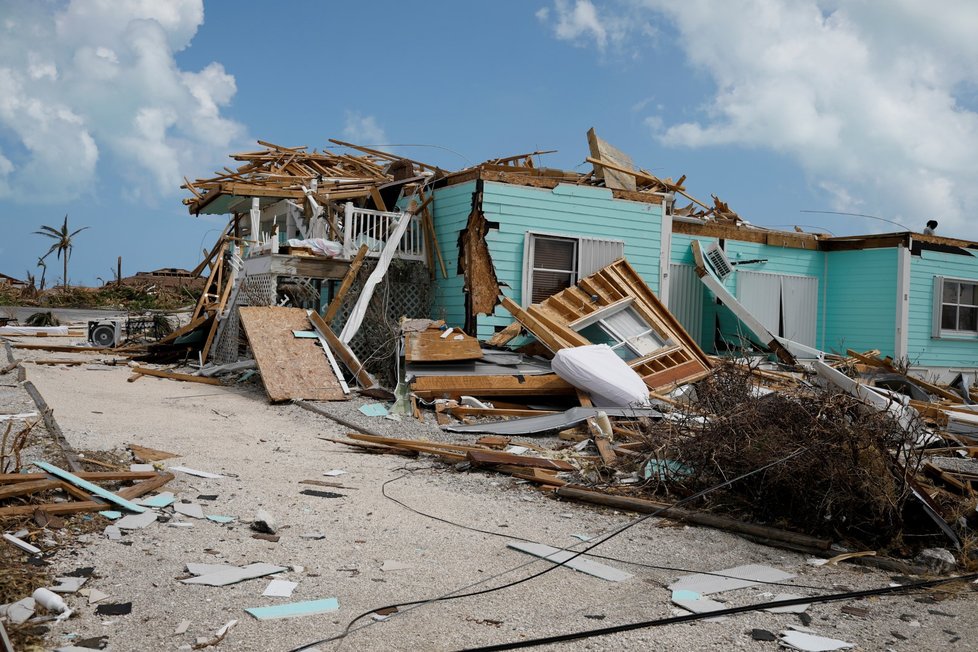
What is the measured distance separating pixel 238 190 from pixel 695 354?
333 inches

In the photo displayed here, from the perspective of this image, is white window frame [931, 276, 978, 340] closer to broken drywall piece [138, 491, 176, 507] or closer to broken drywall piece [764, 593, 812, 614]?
broken drywall piece [764, 593, 812, 614]

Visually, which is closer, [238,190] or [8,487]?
[8,487]

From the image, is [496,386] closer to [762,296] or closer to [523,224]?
[523,224]

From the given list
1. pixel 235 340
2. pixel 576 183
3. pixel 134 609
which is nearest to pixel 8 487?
pixel 134 609

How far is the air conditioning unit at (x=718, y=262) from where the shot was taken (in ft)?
51.8

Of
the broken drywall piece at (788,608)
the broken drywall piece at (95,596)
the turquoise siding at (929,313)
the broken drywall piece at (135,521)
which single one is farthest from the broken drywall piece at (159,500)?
the turquoise siding at (929,313)

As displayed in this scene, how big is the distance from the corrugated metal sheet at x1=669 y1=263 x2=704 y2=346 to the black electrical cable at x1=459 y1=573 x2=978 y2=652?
11.1 metres

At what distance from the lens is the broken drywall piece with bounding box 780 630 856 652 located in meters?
3.78

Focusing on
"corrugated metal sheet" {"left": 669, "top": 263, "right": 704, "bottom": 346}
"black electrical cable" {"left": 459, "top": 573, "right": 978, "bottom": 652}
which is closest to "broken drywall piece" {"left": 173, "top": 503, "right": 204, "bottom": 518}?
"black electrical cable" {"left": 459, "top": 573, "right": 978, "bottom": 652}

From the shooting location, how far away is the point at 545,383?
11.2 meters

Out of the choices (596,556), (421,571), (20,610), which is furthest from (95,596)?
(596,556)

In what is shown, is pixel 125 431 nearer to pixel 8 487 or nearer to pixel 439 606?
pixel 8 487

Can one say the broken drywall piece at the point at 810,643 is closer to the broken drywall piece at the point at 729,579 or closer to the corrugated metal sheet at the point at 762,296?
the broken drywall piece at the point at 729,579

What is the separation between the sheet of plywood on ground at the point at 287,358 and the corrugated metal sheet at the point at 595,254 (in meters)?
4.88
